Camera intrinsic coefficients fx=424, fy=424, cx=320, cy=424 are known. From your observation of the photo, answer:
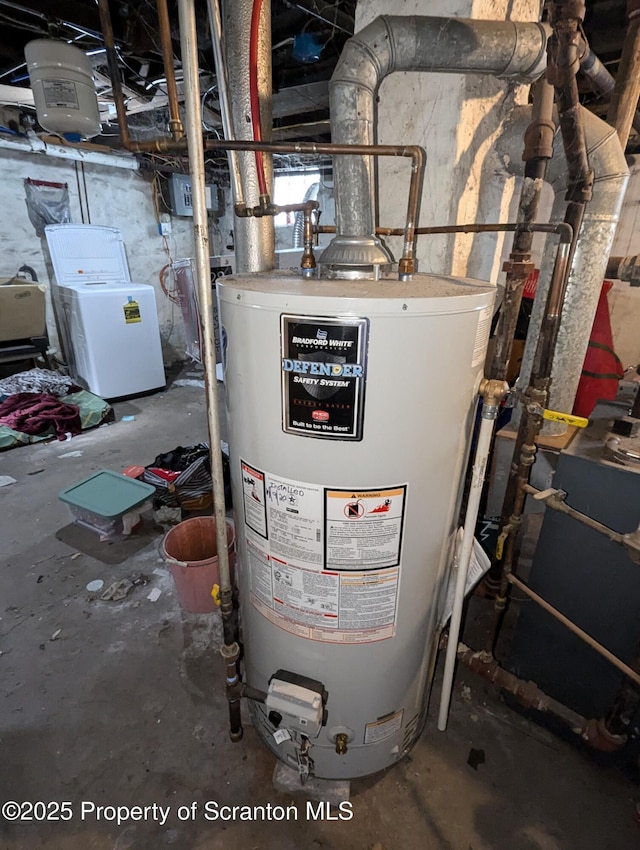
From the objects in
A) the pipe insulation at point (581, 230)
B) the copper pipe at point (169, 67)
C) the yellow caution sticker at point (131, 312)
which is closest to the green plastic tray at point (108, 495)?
the copper pipe at point (169, 67)

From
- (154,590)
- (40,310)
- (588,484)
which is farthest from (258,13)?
(40,310)

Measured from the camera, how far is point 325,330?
0.80 m

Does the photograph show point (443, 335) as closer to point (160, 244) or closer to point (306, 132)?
point (306, 132)

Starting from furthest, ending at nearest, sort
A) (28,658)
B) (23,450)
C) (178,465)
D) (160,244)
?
1. (160,244)
2. (23,450)
3. (178,465)
4. (28,658)

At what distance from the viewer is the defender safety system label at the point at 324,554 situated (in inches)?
36.9

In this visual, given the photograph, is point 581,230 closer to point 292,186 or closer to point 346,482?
point 346,482

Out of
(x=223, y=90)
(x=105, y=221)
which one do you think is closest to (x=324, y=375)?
(x=223, y=90)

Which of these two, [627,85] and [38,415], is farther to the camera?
[38,415]

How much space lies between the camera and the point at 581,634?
116 centimetres

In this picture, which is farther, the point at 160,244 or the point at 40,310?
the point at 160,244

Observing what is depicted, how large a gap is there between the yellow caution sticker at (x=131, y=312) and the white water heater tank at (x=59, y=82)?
217 centimetres

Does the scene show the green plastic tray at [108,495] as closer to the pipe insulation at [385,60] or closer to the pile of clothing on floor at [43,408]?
the pile of clothing on floor at [43,408]

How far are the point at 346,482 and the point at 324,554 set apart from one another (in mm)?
190

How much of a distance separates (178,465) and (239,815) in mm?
1964
